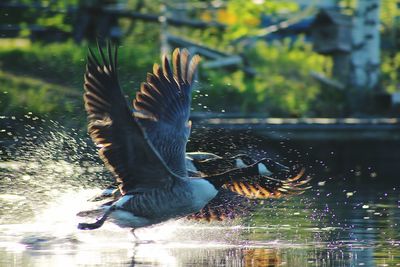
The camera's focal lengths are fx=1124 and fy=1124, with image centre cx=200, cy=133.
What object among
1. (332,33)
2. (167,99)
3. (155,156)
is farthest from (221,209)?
(332,33)

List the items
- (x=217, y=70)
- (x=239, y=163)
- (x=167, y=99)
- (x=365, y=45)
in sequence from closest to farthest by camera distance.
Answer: (x=167, y=99)
(x=239, y=163)
(x=365, y=45)
(x=217, y=70)

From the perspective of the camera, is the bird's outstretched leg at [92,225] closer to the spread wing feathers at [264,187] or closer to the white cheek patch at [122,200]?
the white cheek patch at [122,200]

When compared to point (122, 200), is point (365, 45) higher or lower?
higher

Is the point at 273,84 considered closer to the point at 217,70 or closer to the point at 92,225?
the point at 217,70

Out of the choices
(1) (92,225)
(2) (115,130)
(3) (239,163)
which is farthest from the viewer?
(3) (239,163)

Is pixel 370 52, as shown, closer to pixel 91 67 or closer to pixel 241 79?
pixel 241 79

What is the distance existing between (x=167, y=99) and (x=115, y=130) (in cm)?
137

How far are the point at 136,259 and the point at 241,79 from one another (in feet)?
30.2

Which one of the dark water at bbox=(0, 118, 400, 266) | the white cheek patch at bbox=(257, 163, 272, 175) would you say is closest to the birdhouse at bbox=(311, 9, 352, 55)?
the dark water at bbox=(0, 118, 400, 266)

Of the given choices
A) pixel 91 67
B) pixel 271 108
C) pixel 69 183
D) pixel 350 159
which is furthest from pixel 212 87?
pixel 91 67

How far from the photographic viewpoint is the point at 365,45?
16.0 meters

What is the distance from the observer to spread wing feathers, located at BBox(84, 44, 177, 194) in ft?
24.3

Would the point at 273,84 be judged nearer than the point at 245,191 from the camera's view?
No

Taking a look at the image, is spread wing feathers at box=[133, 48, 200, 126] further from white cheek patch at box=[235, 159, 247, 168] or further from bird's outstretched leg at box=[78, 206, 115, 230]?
bird's outstretched leg at box=[78, 206, 115, 230]
